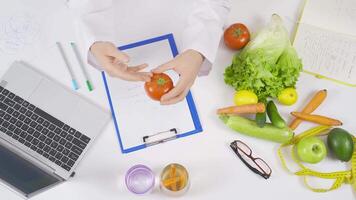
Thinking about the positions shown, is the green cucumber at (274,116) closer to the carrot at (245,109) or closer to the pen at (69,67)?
the carrot at (245,109)

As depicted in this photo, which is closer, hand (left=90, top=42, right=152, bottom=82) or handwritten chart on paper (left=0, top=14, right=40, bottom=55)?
hand (left=90, top=42, right=152, bottom=82)

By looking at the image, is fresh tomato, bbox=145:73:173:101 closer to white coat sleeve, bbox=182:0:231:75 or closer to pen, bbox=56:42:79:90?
white coat sleeve, bbox=182:0:231:75

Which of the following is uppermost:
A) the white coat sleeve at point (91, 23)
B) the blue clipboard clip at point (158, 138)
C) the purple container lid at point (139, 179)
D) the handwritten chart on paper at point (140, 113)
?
the white coat sleeve at point (91, 23)

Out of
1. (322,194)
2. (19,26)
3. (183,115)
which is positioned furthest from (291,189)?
(19,26)

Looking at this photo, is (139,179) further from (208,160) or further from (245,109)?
A: (245,109)

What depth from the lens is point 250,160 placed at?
3.34ft

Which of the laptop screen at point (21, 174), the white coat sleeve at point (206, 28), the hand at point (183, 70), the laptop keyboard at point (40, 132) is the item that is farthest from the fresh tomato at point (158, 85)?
the laptop screen at point (21, 174)

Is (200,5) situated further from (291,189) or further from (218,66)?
(291,189)

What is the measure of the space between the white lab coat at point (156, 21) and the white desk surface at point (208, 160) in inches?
3.7

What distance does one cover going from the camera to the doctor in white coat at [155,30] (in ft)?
3.28

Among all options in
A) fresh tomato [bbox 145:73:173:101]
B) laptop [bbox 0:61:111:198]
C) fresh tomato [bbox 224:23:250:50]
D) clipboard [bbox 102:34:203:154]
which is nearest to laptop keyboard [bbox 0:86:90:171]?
laptop [bbox 0:61:111:198]

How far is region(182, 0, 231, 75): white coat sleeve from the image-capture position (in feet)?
3.39

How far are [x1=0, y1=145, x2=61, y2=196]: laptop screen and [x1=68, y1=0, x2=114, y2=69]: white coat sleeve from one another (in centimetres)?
31

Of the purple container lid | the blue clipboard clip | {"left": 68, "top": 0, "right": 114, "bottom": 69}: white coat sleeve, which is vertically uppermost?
{"left": 68, "top": 0, "right": 114, "bottom": 69}: white coat sleeve
